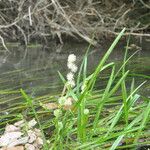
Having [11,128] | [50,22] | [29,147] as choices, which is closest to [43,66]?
[50,22]

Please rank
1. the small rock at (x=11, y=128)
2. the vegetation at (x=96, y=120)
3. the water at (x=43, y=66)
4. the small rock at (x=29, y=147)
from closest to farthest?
the vegetation at (x=96, y=120)
the small rock at (x=29, y=147)
the small rock at (x=11, y=128)
the water at (x=43, y=66)

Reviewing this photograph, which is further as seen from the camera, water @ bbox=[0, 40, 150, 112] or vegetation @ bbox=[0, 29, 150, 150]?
water @ bbox=[0, 40, 150, 112]

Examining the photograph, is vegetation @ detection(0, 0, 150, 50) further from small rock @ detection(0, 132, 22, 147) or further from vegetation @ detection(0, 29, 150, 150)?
small rock @ detection(0, 132, 22, 147)

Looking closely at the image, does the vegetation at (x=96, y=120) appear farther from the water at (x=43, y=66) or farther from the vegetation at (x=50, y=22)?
the vegetation at (x=50, y=22)

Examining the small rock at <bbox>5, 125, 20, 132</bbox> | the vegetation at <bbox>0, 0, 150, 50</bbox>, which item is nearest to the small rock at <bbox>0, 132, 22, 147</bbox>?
the small rock at <bbox>5, 125, 20, 132</bbox>

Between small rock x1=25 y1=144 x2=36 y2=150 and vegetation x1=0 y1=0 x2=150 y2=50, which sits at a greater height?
vegetation x1=0 y1=0 x2=150 y2=50

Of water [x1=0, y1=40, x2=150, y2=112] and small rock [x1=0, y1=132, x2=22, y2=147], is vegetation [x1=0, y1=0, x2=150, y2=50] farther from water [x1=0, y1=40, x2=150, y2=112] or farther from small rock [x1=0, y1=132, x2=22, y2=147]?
small rock [x1=0, y1=132, x2=22, y2=147]

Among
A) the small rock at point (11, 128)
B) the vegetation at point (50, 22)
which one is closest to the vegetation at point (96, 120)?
the small rock at point (11, 128)

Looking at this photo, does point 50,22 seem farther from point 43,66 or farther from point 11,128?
point 11,128

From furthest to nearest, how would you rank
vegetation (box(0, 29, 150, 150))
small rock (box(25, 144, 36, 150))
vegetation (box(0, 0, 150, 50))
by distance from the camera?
vegetation (box(0, 0, 150, 50)), small rock (box(25, 144, 36, 150)), vegetation (box(0, 29, 150, 150))

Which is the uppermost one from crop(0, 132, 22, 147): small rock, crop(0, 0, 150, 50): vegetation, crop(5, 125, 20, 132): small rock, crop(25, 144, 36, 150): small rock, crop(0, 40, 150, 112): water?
crop(0, 0, 150, 50): vegetation

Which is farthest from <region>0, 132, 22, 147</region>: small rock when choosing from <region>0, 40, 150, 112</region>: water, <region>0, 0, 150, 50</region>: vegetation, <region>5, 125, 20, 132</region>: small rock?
<region>0, 0, 150, 50</region>: vegetation

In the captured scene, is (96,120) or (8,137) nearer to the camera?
(96,120)

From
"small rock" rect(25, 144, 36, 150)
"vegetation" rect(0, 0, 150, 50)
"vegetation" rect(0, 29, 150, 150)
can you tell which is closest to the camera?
"vegetation" rect(0, 29, 150, 150)
